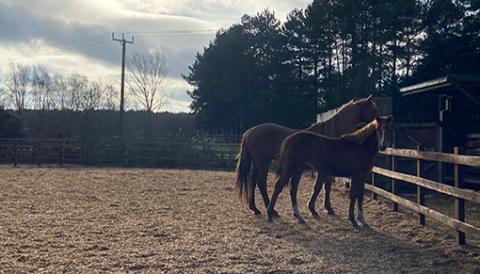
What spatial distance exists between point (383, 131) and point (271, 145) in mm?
2051

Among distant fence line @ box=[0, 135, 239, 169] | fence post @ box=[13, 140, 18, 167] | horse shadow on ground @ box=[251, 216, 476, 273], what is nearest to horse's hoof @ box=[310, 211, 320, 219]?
horse shadow on ground @ box=[251, 216, 476, 273]

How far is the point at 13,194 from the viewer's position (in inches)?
411

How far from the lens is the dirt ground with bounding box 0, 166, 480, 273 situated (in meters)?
4.68

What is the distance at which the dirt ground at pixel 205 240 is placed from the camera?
4.68 meters

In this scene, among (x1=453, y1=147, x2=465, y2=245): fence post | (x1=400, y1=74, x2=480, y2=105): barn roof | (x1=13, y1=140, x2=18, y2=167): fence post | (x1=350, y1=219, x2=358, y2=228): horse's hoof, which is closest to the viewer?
(x1=453, y1=147, x2=465, y2=245): fence post

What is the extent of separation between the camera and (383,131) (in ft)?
22.1

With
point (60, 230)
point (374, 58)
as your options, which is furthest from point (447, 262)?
point (374, 58)

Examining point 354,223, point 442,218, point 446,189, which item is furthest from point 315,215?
point 446,189

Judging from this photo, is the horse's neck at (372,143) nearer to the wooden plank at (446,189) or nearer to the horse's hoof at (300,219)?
the wooden plank at (446,189)

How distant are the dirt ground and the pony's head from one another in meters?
1.55

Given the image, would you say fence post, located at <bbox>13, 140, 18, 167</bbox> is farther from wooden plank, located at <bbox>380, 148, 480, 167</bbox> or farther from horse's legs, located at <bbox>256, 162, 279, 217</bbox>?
wooden plank, located at <bbox>380, 148, 480, 167</bbox>

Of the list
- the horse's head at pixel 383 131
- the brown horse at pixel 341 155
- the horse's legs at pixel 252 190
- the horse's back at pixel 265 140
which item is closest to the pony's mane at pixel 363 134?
the brown horse at pixel 341 155

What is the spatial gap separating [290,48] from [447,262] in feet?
86.2

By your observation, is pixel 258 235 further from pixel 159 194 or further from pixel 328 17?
pixel 328 17
